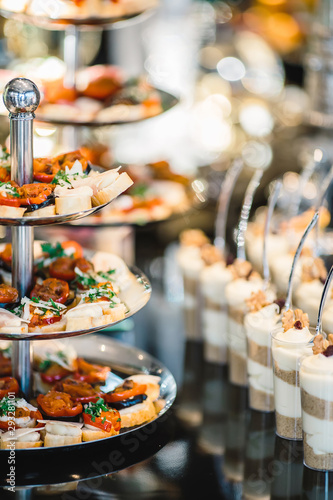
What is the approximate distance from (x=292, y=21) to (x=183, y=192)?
275cm

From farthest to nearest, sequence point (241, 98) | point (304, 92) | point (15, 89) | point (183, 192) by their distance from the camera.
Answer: point (304, 92)
point (241, 98)
point (183, 192)
point (15, 89)

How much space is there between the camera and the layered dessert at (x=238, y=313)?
7.98 feet

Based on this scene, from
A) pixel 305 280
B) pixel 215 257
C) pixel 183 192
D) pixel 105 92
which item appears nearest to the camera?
pixel 305 280

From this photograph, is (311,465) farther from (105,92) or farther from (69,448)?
(105,92)

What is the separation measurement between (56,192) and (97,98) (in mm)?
1220

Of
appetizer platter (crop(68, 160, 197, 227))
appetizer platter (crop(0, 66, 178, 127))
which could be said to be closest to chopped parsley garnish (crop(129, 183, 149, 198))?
appetizer platter (crop(68, 160, 197, 227))

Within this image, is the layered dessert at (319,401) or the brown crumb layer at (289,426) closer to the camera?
the layered dessert at (319,401)

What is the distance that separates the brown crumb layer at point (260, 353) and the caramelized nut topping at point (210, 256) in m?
0.44

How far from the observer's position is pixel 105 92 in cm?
312

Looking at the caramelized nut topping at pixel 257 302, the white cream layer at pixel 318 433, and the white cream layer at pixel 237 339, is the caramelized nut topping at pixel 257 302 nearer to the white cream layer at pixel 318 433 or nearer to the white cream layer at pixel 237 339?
the white cream layer at pixel 237 339

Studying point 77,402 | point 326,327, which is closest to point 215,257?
point 326,327

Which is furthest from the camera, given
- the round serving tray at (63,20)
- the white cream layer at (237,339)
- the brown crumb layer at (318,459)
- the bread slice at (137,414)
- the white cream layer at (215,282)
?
the round serving tray at (63,20)

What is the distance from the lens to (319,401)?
6.29ft

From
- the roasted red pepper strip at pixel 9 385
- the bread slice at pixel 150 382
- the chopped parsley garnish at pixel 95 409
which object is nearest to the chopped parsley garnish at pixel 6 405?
the roasted red pepper strip at pixel 9 385
